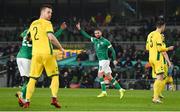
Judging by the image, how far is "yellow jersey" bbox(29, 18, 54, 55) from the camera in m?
14.7

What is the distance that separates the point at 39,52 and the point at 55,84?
34.6 inches

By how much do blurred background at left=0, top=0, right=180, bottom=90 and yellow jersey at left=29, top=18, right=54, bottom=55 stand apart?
1337cm

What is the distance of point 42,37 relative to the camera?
14.8m

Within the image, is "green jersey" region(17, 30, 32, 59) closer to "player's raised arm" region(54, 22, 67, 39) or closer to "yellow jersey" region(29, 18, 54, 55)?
"player's raised arm" region(54, 22, 67, 39)

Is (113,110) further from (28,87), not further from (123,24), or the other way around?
(123,24)

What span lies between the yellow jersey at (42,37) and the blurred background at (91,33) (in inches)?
526

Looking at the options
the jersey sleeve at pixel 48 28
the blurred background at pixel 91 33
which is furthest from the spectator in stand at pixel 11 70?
the jersey sleeve at pixel 48 28

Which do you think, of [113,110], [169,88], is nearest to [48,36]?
[113,110]

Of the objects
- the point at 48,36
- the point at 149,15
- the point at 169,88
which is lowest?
the point at 169,88

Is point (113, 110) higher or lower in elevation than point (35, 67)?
lower

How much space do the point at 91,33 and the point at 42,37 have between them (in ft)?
72.1

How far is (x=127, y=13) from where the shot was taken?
42781 mm

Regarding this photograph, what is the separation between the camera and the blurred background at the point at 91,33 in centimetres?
3256

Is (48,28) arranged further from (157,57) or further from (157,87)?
(157,87)
